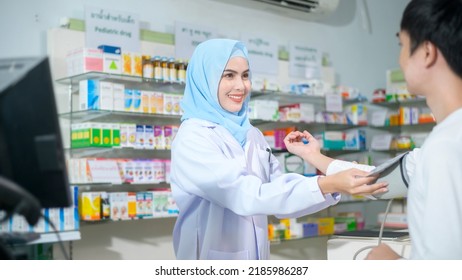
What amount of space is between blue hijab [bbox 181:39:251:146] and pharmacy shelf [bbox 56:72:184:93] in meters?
1.58

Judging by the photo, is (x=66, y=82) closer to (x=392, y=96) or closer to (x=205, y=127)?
(x=205, y=127)

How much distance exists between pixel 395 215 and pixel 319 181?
3.63 metres

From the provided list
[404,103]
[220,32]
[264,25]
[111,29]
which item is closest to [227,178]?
[111,29]

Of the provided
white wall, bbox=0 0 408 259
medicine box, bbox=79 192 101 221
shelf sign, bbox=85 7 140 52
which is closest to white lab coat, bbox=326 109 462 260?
medicine box, bbox=79 192 101 221

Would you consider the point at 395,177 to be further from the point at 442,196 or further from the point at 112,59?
the point at 112,59

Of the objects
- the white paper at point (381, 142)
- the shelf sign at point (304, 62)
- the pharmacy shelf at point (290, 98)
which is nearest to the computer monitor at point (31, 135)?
the pharmacy shelf at point (290, 98)

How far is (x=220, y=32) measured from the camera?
4.73m

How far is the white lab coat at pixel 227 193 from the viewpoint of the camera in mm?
1778

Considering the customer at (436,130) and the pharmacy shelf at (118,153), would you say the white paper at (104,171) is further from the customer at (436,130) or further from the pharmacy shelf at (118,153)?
the customer at (436,130)

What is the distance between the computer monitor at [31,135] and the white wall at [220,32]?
8.70 feet

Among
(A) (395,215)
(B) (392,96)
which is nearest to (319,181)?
(A) (395,215)

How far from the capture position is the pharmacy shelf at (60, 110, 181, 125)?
12.2ft

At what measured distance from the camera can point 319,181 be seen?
1.73 metres

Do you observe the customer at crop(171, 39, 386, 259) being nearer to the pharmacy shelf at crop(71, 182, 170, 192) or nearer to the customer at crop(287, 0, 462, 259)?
the customer at crop(287, 0, 462, 259)
